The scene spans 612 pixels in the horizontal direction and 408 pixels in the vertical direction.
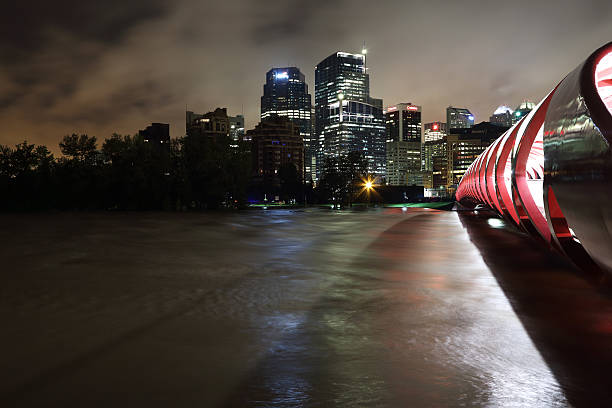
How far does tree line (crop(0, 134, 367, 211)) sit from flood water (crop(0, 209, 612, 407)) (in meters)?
49.1

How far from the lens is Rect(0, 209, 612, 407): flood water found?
4039 mm

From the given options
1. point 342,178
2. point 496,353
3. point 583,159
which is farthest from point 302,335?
point 342,178

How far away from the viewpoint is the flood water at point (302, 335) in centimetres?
404

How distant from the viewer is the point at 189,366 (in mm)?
4621

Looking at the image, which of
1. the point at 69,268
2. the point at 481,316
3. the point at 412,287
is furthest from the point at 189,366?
the point at 69,268

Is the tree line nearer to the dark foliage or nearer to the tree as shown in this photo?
the dark foliage

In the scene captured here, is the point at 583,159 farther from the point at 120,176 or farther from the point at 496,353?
the point at 120,176

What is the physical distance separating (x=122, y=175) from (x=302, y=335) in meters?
57.4

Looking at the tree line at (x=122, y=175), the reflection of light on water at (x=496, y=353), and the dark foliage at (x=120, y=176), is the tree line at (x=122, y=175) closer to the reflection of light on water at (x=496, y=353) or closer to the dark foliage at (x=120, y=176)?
the dark foliage at (x=120, y=176)

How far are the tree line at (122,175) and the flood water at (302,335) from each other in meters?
49.1

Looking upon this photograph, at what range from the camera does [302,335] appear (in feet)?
18.5

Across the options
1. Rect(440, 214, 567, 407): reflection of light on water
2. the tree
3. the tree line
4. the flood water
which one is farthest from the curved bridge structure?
the tree

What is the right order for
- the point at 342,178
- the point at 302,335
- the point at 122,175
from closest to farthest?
the point at 302,335 < the point at 122,175 < the point at 342,178

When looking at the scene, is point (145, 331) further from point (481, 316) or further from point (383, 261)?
point (383, 261)
